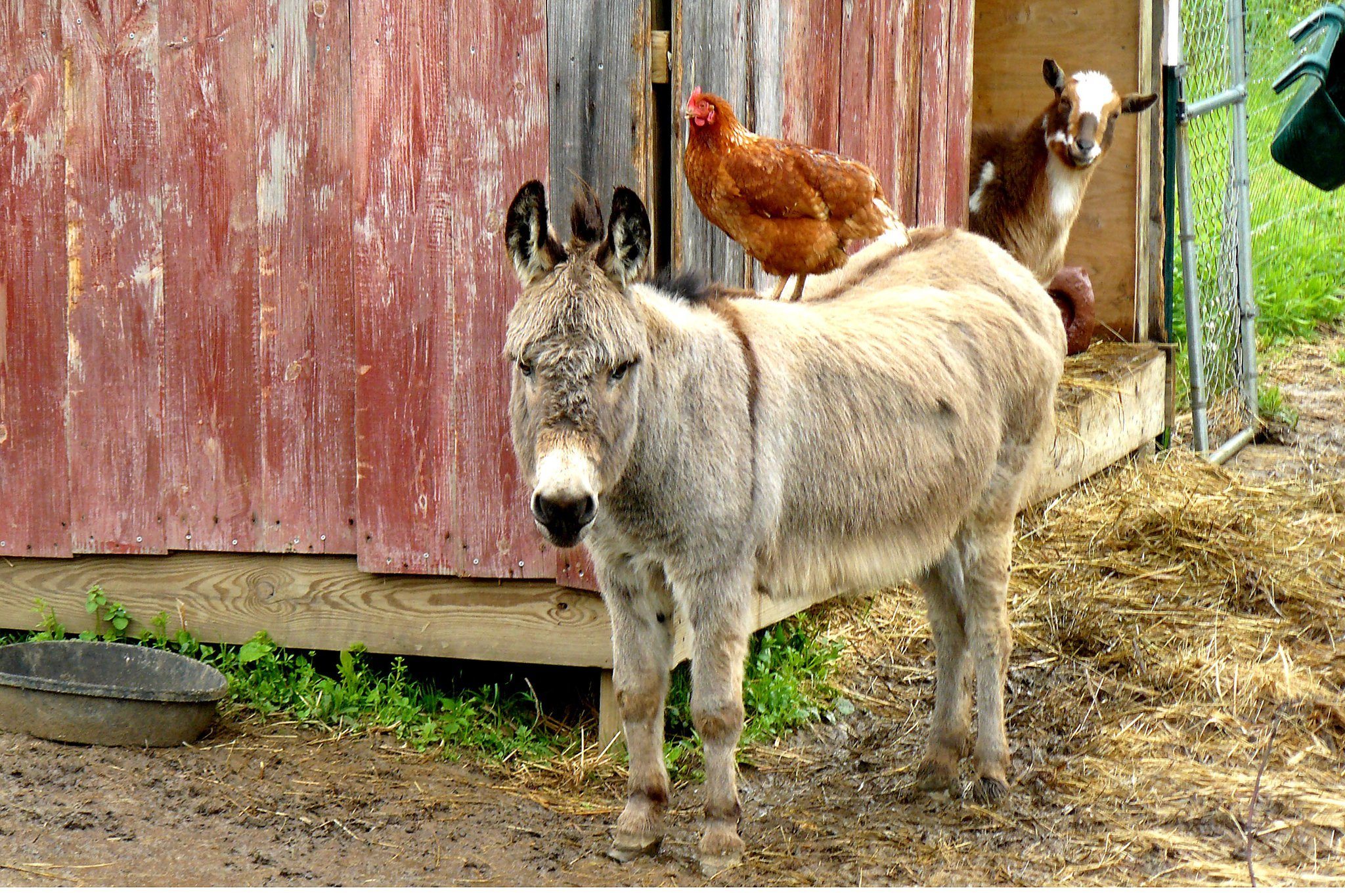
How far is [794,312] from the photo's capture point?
4051 mm

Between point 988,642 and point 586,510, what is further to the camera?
point 988,642

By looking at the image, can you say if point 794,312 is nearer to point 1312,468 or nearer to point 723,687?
point 723,687

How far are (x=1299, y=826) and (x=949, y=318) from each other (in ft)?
6.29

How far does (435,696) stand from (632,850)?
1.40 m

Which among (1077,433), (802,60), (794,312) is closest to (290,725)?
(794,312)

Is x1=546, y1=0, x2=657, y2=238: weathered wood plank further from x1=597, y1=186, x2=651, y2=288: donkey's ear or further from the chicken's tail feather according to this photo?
x1=597, y1=186, x2=651, y2=288: donkey's ear

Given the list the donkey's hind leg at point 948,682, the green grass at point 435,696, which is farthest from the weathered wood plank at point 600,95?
the green grass at point 435,696

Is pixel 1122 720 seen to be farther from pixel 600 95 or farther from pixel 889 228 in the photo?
pixel 600 95

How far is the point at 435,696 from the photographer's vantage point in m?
4.92

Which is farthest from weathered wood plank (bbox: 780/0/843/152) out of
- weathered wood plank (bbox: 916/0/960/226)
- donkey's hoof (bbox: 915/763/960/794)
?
donkey's hoof (bbox: 915/763/960/794)

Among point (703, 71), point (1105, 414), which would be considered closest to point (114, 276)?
point (703, 71)

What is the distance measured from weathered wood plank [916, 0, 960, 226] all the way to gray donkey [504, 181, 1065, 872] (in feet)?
5.75

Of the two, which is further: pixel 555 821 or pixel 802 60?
pixel 802 60

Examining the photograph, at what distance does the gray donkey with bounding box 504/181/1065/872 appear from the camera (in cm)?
327
